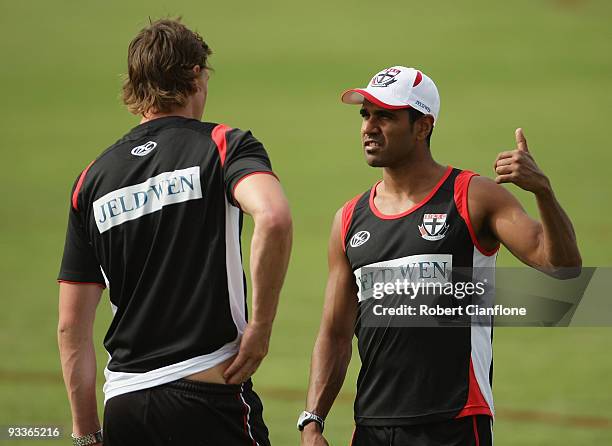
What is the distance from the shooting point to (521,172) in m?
4.84

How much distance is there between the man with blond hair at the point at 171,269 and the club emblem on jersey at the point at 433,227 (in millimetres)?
951

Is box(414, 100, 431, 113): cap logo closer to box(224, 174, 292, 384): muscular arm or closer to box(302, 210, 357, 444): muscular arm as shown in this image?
box(302, 210, 357, 444): muscular arm

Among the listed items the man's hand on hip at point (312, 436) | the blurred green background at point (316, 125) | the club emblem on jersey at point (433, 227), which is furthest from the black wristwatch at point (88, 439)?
the blurred green background at point (316, 125)

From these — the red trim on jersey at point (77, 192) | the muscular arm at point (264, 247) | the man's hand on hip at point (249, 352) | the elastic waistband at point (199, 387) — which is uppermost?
the red trim on jersey at point (77, 192)

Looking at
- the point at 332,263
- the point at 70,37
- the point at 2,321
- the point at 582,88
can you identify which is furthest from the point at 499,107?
the point at 332,263

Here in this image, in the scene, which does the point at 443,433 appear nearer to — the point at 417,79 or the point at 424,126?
the point at 424,126

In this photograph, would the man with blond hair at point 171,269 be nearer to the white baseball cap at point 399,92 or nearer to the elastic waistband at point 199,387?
the elastic waistband at point 199,387

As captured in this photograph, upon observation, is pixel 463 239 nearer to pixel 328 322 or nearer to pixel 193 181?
pixel 328 322

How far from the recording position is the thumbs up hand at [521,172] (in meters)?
4.84

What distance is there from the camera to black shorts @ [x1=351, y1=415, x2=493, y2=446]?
517 centimetres

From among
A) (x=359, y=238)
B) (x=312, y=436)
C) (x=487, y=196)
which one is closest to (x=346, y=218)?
(x=359, y=238)

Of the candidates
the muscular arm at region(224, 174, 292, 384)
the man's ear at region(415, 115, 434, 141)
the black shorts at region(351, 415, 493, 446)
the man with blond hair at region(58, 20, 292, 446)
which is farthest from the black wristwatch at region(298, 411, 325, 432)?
the man's ear at region(415, 115, 434, 141)

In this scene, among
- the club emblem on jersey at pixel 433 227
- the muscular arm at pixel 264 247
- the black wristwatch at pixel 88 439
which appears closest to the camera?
the muscular arm at pixel 264 247

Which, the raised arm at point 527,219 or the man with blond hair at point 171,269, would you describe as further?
the raised arm at point 527,219
